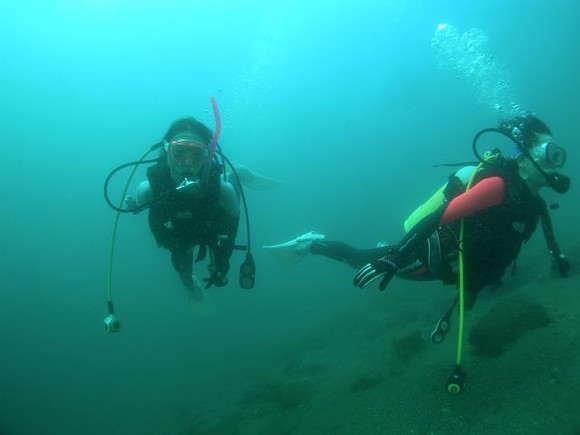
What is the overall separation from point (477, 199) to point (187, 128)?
3.41 m

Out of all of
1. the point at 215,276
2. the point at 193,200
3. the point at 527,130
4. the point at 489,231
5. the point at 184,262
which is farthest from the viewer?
the point at 184,262

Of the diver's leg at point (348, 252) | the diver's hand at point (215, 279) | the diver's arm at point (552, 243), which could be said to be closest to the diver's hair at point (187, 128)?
the diver's hand at point (215, 279)

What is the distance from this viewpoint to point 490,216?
3.79 m

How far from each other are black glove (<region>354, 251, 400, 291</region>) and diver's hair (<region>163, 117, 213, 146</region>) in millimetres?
2720

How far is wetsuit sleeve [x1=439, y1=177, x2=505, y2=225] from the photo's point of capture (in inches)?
138

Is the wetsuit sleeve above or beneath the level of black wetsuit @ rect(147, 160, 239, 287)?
beneath

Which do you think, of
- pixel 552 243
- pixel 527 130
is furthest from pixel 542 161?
pixel 552 243

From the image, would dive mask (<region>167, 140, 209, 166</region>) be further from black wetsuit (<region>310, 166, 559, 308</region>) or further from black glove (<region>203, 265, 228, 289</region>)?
black wetsuit (<region>310, 166, 559, 308</region>)

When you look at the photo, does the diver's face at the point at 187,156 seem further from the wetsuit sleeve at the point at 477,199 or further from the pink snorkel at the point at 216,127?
the wetsuit sleeve at the point at 477,199

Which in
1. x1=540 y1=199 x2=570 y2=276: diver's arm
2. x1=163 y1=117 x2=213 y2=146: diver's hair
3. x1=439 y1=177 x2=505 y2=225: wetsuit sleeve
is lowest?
x1=540 y1=199 x2=570 y2=276: diver's arm

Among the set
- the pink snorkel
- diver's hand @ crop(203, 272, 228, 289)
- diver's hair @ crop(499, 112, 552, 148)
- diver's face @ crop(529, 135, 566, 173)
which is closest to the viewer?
diver's face @ crop(529, 135, 566, 173)

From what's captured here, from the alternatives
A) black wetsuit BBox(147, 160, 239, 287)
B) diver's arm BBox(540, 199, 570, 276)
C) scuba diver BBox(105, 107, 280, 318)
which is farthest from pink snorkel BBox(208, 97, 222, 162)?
diver's arm BBox(540, 199, 570, 276)

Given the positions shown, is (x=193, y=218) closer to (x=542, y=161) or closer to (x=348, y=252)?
(x=348, y=252)

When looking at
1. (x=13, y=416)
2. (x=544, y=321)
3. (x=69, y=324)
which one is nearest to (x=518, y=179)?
(x=544, y=321)
